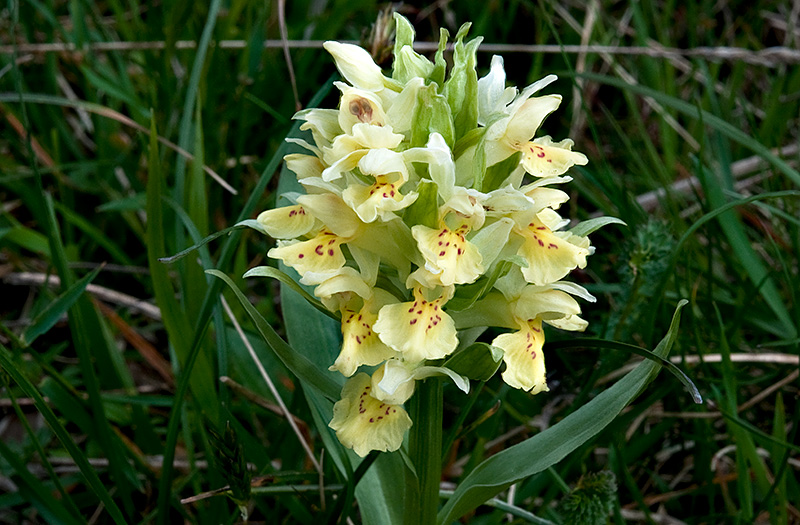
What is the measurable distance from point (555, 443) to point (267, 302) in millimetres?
1072

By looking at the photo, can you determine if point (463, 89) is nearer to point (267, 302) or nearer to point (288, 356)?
point (288, 356)

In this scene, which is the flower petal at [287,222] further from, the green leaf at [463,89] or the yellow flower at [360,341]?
the green leaf at [463,89]

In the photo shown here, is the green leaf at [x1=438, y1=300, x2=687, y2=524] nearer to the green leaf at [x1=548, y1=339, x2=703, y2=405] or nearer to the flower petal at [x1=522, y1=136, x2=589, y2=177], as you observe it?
the green leaf at [x1=548, y1=339, x2=703, y2=405]

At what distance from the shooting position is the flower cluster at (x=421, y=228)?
113cm

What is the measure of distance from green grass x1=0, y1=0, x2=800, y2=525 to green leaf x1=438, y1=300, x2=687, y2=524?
0.12 meters

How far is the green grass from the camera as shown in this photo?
1457mm

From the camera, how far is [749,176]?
275cm

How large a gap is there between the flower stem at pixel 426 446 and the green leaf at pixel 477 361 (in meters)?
0.09

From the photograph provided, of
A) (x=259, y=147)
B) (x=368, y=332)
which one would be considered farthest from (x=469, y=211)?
(x=259, y=147)

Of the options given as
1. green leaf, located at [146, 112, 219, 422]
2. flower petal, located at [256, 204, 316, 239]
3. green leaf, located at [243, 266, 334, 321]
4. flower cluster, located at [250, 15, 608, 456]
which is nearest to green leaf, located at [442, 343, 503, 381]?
flower cluster, located at [250, 15, 608, 456]

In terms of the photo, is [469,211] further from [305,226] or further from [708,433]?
[708,433]

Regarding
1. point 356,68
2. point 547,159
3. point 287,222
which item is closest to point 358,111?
point 356,68

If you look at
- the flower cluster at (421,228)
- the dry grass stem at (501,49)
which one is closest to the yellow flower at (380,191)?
the flower cluster at (421,228)

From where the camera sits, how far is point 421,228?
3.76ft
